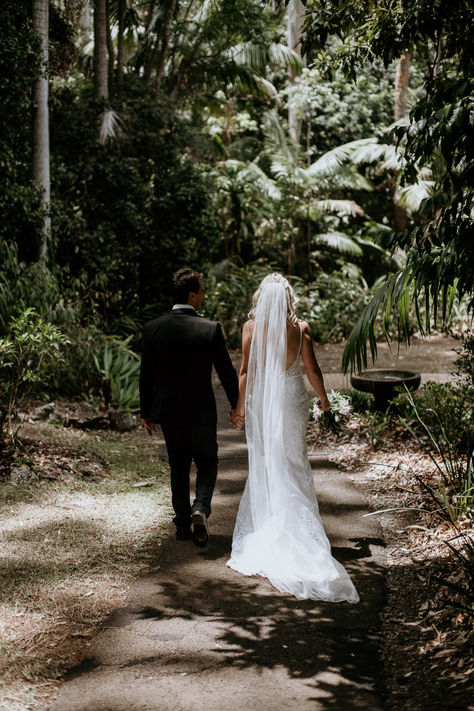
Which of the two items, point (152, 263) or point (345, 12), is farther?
point (152, 263)

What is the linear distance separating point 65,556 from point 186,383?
149cm

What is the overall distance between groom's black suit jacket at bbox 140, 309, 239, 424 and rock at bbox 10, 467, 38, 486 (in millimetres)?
1995

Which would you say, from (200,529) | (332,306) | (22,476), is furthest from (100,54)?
(200,529)

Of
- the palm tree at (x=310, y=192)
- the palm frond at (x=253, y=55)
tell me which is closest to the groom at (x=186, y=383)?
the palm tree at (x=310, y=192)

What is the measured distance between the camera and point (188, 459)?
5.26m

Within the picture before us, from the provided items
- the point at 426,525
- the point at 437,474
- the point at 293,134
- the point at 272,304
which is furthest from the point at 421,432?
the point at 293,134

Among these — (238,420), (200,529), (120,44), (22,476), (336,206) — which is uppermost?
(120,44)

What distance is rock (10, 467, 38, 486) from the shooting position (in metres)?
6.45

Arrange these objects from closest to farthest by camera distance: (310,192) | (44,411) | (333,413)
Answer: (333,413) < (44,411) < (310,192)

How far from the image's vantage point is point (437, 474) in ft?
21.4

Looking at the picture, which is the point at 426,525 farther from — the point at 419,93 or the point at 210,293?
the point at 419,93

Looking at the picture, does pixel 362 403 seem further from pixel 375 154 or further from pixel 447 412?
pixel 375 154

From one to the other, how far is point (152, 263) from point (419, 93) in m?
14.0

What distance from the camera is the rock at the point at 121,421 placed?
892 centimetres
